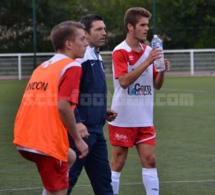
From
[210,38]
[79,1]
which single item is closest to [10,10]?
[79,1]

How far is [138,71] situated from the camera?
5.21 m

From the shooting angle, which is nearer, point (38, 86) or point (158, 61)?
point (38, 86)

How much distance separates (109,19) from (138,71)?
25.1 metres

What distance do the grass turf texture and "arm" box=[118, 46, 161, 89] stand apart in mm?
1430

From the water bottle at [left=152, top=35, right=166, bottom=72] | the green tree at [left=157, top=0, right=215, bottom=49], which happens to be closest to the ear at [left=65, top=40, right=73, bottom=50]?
the water bottle at [left=152, top=35, right=166, bottom=72]

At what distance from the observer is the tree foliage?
989 inches

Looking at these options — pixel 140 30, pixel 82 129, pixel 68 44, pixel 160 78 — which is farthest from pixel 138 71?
pixel 68 44

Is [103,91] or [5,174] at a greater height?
[103,91]

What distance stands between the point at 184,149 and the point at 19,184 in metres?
3.22

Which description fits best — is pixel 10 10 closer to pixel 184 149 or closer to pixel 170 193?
pixel 184 149

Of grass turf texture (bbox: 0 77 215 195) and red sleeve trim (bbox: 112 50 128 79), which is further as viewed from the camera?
grass turf texture (bbox: 0 77 215 195)

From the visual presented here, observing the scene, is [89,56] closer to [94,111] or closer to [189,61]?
[94,111]

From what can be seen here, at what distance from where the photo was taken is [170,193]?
6.05 meters

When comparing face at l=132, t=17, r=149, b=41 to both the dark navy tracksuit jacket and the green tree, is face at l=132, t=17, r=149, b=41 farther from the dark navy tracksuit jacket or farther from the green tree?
the green tree
